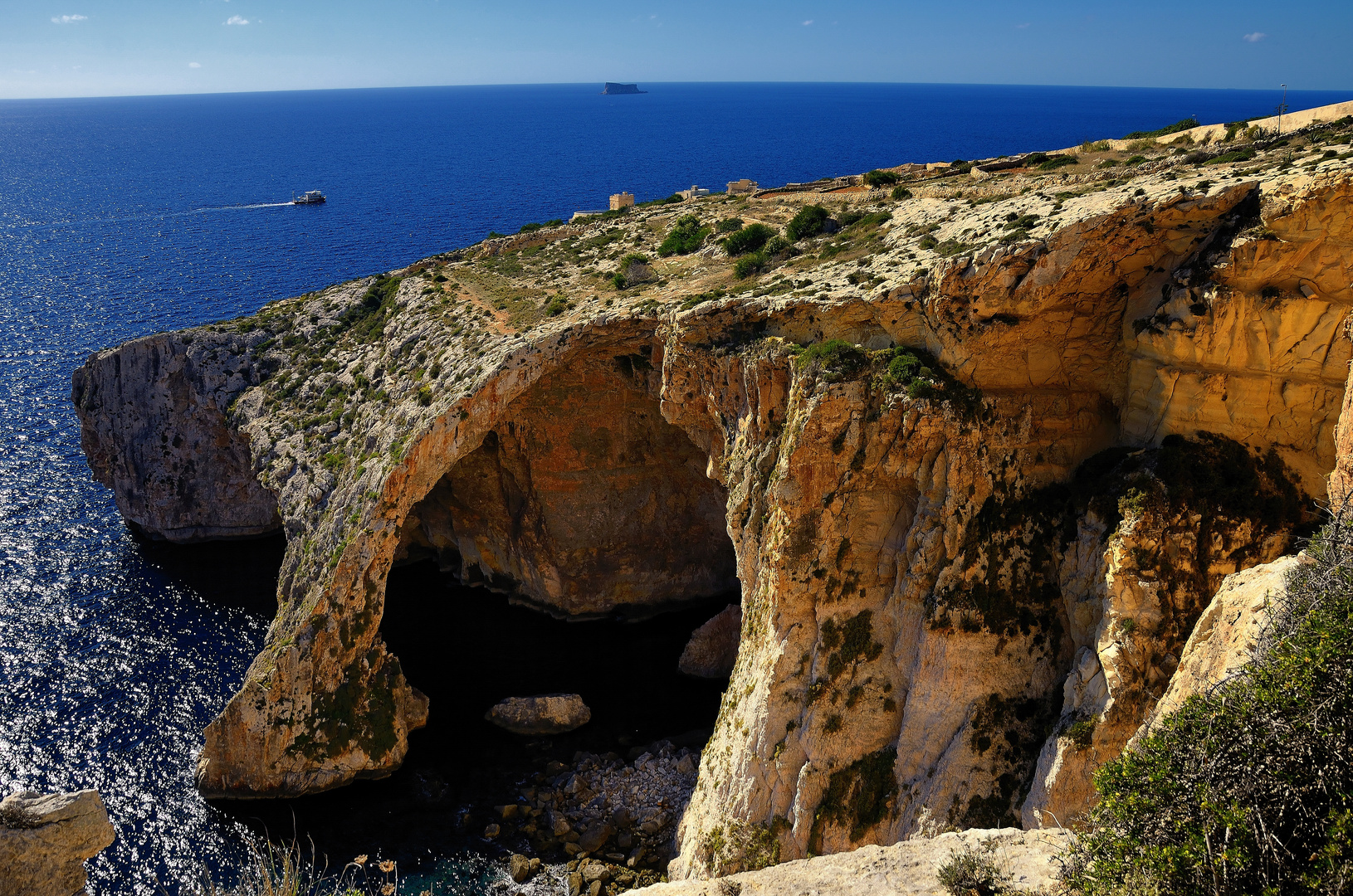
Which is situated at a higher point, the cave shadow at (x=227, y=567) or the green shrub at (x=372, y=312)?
the green shrub at (x=372, y=312)

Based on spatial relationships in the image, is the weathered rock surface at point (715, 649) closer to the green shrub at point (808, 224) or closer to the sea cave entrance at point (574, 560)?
the sea cave entrance at point (574, 560)

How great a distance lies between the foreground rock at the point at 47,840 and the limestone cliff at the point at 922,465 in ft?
58.9

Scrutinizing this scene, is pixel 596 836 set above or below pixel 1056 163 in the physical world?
below

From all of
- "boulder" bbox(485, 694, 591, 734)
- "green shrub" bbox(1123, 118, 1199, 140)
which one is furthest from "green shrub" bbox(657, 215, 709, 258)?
"boulder" bbox(485, 694, 591, 734)

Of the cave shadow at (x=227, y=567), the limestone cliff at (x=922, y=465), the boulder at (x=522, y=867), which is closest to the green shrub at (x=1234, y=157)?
the limestone cliff at (x=922, y=465)

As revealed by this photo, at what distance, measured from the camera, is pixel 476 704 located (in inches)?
1699

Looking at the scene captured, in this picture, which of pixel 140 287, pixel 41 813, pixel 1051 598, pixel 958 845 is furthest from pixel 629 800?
pixel 140 287

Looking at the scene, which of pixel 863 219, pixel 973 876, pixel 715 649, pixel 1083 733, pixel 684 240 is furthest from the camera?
pixel 684 240

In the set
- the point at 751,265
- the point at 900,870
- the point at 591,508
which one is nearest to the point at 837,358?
the point at 751,265

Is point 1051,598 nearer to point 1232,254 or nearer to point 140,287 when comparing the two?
point 1232,254

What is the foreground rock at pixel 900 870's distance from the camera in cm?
1653

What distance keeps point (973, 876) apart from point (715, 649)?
29.3 m

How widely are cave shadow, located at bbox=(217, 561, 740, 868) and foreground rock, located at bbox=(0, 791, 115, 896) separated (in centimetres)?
1901

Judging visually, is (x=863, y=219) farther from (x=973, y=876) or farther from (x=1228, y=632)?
(x=973, y=876)
